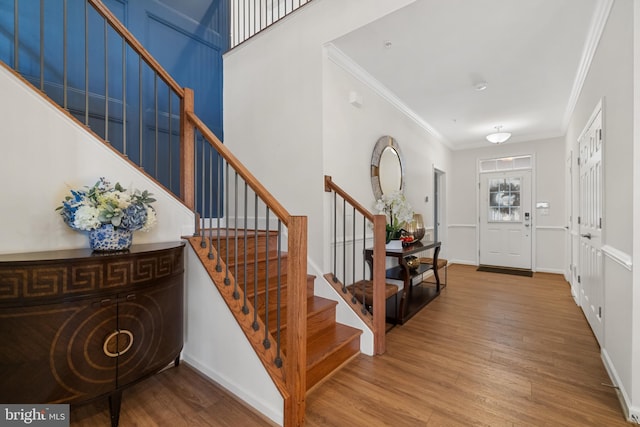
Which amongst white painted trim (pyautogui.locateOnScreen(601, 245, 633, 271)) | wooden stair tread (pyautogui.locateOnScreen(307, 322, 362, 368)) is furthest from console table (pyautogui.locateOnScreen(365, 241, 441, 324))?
white painted trim (pyautogui.locateOnScreen(601, 245, 633, 271))

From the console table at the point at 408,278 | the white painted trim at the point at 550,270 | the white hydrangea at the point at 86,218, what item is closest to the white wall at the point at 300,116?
the console table at the point at 408,278

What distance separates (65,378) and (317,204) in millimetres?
1926

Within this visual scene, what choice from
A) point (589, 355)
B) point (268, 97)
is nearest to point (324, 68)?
point (268, 97)

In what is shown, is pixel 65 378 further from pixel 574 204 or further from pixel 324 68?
pixel 574 204

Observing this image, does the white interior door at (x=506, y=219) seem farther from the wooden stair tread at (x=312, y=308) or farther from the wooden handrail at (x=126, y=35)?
the wooden handrail at (x=126, y=35)

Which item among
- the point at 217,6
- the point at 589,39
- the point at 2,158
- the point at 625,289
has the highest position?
the point at 217,6

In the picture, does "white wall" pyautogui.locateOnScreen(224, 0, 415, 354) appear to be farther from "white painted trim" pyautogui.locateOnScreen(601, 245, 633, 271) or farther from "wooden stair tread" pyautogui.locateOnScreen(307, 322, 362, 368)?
"white painted trim" pyautogui.locateOnScreen(601, 245, 633, 271)

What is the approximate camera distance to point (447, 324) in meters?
2.95

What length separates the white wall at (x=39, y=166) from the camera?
58.0 inches

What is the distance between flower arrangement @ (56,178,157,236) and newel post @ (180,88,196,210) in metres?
0.53

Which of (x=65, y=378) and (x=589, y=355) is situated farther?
(x=589, y=355)

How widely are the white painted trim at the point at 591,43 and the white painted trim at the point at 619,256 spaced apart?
1676 mm

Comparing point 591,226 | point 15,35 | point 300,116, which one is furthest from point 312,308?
point 591,226

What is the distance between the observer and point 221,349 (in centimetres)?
184
